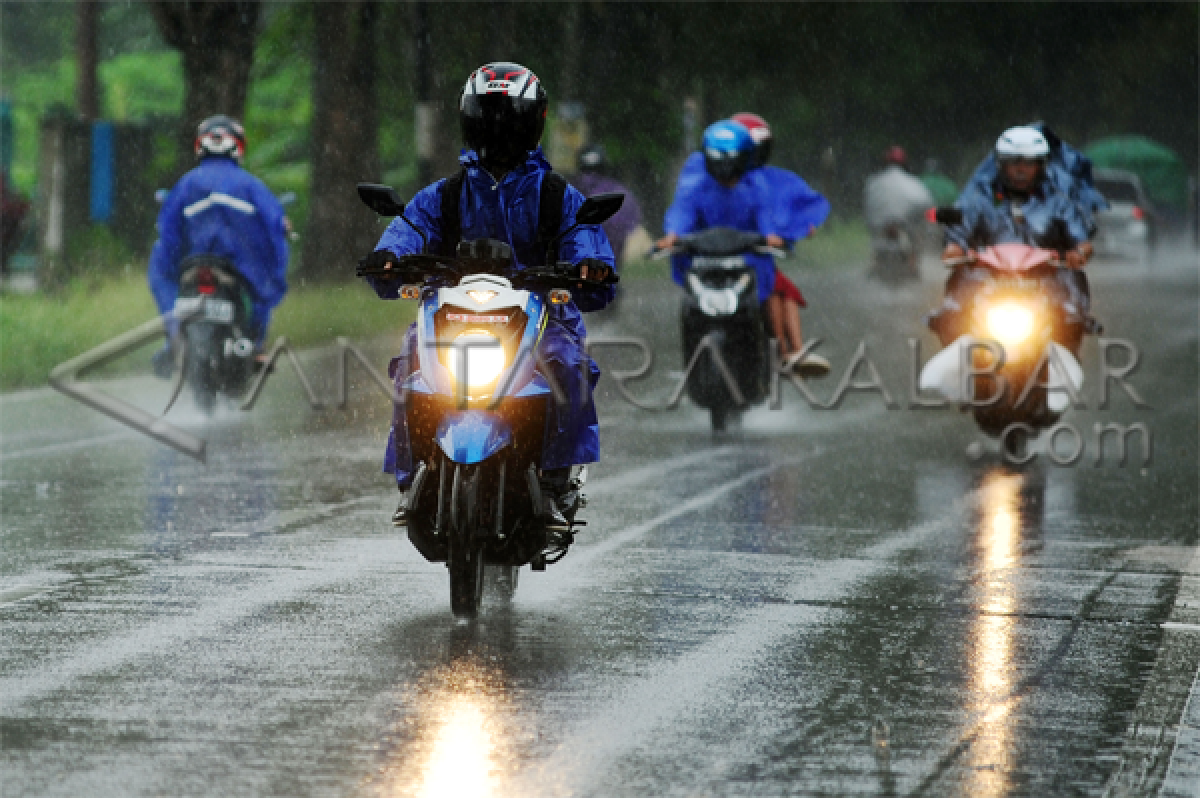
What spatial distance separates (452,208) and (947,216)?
544cm

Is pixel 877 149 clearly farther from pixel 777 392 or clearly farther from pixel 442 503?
pixel 442 503

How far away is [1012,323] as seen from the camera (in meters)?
13.6

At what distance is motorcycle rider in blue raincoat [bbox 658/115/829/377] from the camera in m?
15.6

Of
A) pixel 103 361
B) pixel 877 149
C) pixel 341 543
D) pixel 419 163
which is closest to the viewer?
pixel 341 543

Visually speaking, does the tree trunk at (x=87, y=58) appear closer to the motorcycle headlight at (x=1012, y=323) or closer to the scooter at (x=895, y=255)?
the scooter at (x=895, y=255)

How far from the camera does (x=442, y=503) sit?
794 cm

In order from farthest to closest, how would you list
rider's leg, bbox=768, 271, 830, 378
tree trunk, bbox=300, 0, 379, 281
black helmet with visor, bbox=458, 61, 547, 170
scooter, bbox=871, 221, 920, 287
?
scooter, bbox=871, 221, 920, 287
tree trunk, bbox=300, 0, 379, 281
rider's leg, bbox=768, 271, 830, 378
black helmet with visor, bbox=458, 61, 547, 170

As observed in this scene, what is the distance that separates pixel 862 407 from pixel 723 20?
1096 inches

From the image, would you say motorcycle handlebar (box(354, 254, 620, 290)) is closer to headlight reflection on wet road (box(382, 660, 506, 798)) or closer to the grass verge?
headlight reflection on wet road (box(382, 660, 506, 798))

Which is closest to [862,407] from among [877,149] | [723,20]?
[723,20]

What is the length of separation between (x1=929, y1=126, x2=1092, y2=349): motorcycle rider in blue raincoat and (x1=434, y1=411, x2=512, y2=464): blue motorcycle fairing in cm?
633

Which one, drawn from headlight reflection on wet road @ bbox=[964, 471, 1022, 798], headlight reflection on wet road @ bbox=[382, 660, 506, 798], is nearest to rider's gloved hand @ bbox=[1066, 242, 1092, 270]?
headlight reflection on wet road @ bbox=[964, 471, 1022, 798]

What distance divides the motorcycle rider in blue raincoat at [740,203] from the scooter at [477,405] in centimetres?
729

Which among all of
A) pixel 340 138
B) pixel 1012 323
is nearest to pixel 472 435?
pixel 1012 323
